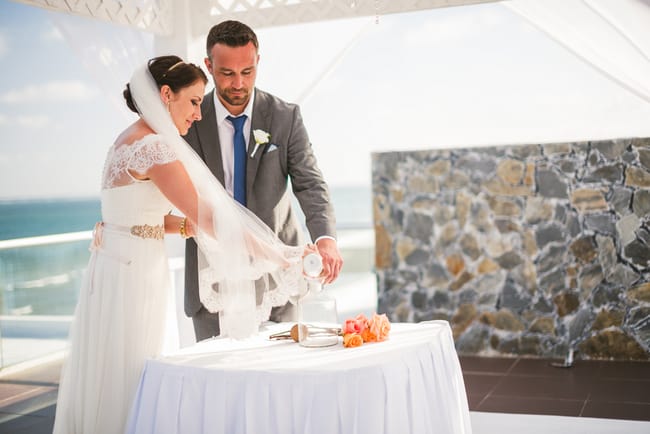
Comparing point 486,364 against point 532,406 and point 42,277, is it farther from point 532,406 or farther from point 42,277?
point 42,277

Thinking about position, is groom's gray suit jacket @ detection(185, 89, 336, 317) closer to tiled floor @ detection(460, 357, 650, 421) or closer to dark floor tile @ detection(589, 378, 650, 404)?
tiled floor @ detection(460, 357, 650, 421)

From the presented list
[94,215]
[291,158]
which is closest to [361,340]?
[291,158]

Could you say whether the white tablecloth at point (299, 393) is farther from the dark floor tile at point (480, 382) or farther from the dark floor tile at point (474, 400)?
the dark floor tile at point (480, 382)

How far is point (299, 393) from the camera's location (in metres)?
2.03

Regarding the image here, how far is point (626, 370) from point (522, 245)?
116cm

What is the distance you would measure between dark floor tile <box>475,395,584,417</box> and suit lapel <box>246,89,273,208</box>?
7.92ft

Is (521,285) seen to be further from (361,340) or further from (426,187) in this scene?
(361,340)

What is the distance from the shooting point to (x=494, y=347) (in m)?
5.96

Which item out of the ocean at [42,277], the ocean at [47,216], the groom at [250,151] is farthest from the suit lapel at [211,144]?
the ocean at [47,216]

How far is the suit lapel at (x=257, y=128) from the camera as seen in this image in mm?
2918

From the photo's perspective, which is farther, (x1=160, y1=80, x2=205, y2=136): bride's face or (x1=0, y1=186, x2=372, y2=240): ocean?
(x1=0, y1=186, x2=372, y2=240): ocean

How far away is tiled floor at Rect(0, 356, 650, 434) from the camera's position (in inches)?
165

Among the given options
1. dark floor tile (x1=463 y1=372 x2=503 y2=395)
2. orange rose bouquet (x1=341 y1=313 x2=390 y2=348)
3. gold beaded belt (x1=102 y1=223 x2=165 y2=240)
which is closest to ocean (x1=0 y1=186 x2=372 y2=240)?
dark floor tile (x1=463 y1=372 x2=503 y2=395)

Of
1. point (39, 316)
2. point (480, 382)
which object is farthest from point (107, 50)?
point (480, 382)
